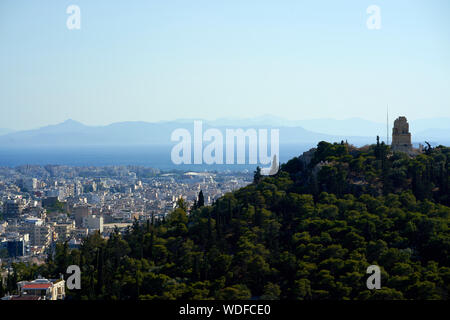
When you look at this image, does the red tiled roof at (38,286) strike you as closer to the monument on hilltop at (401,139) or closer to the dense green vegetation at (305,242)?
the dense green vegetation at (305,242)

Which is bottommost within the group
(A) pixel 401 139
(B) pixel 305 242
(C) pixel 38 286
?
(C) pixel 38 286

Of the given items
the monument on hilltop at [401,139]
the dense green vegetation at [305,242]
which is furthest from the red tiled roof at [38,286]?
the monument on hilltop at [401,139]

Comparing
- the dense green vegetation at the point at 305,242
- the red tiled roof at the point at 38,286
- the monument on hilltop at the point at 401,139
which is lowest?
the red tiled roof at the point at 38,286

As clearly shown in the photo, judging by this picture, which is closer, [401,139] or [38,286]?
[38,286]

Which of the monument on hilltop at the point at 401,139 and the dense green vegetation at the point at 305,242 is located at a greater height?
the monument on hilltop at the point at 401,139

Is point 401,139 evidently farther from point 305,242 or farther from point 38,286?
point 38,286

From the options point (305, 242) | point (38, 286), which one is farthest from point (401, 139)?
point (38, 286)

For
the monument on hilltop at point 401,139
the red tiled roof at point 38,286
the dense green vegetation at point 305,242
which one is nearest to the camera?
the dense green vegetation at point 305,242

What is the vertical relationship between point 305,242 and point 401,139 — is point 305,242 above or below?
below

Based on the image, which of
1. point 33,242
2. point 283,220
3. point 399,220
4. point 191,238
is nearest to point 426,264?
point 399,220
